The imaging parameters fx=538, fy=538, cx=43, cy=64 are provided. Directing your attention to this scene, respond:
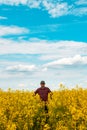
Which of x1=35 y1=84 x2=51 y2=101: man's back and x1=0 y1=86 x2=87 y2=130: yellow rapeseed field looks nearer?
x1=0 y1=86 x2=87 y2=130: yellow rapeseed field

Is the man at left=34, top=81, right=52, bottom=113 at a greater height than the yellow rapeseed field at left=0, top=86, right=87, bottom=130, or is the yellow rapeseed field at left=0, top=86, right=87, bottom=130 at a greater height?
the man at left=34, top=81, right=52, bottom=113

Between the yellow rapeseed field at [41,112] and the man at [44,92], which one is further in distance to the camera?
the man at [44,92]

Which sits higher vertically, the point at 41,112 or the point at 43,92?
the point at 43,92

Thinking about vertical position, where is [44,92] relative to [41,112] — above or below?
above

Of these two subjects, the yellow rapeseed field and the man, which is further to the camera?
the man

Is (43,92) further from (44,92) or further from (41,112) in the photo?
(41,112)

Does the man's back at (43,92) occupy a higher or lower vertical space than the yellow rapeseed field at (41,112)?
higher

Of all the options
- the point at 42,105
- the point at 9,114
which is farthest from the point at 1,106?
the point at 42,105

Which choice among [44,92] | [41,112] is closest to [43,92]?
[44,92]

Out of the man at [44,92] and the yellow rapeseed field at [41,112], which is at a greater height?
the man at [44,92]

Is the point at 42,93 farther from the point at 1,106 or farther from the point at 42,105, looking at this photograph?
the point at 1,106

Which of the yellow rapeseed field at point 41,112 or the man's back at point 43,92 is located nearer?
the yellow rapeseed field at point 41,112

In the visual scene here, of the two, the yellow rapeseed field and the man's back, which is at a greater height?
the man's back

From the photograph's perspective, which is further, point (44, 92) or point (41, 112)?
point (44, 92)
